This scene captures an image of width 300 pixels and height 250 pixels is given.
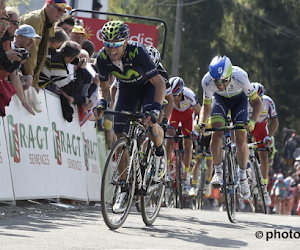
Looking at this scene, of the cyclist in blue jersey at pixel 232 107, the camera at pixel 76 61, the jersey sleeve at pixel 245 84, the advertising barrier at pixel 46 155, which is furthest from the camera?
the camera at pixel 76 61

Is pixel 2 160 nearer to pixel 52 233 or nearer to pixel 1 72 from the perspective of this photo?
pixel 1 72

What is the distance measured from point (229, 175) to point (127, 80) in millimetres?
2319

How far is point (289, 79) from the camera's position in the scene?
34375mm

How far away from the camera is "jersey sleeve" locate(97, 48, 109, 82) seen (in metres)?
6.58

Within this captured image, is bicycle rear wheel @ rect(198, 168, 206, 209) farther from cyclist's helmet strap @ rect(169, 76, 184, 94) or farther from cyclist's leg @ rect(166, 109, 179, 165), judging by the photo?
cyclist's helmet strap @ rect(169, 76, 184, 94)

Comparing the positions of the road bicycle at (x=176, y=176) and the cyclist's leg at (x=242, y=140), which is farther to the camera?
the road bicycle at (x=176, y=176)

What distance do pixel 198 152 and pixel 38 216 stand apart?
730 cm

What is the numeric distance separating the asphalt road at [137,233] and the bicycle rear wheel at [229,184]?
0.21 meters

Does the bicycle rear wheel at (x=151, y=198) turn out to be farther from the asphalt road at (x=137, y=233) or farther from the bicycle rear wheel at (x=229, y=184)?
the bicycle rear wheel at (x=229, y=184)

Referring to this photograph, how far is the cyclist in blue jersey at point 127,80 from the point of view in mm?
6145

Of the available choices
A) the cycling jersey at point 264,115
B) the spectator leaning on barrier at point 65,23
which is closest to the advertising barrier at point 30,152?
the spectator leaning on barrier at point 65,23

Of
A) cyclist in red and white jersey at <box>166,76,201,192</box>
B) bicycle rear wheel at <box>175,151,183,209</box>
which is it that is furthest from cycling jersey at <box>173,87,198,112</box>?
bicycle rear wheel at <box>175,151,183,209</box>

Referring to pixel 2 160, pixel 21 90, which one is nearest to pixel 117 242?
pixel 2 160

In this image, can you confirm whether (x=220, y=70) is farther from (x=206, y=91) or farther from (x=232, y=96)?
(x=232, y=96)
